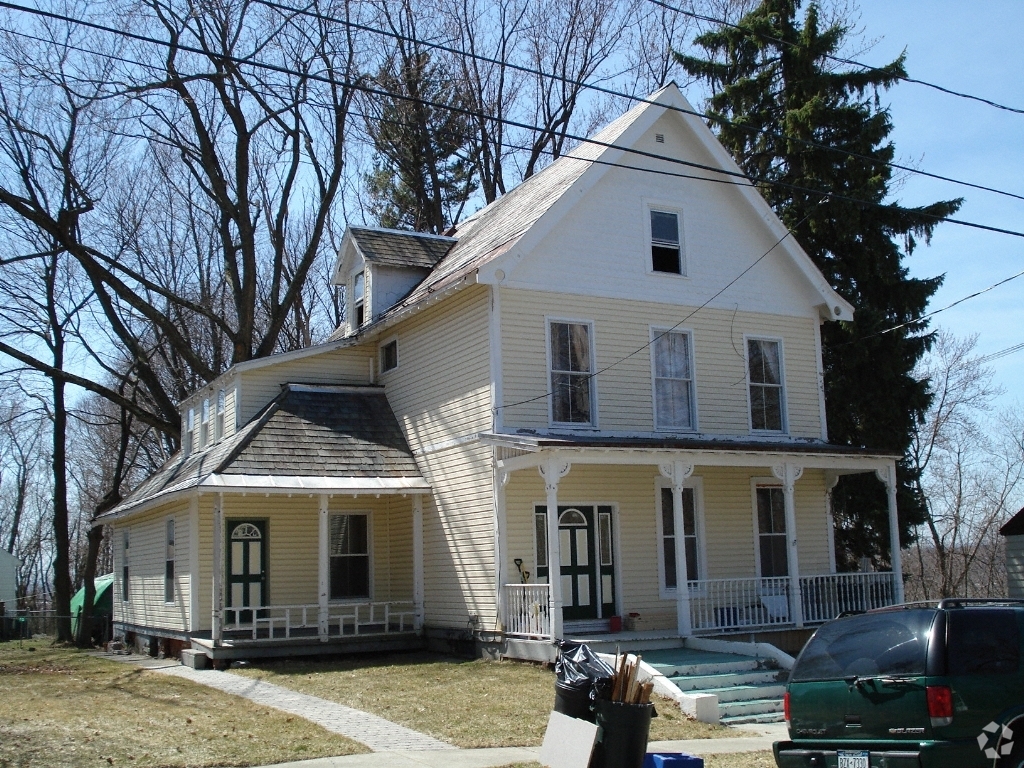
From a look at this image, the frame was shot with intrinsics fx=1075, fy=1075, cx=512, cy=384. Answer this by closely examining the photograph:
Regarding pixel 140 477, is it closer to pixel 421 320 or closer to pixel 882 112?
pixel 421 320

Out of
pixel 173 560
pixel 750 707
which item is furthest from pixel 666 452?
pixel 173 560

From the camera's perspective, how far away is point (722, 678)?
50.7 feet

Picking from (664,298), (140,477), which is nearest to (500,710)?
(664,298)

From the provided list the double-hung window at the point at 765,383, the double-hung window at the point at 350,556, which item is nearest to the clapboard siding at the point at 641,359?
the double-hung window at the point at 765,383

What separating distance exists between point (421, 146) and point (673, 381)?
19886 millimetres

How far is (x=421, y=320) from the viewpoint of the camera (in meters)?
21.6

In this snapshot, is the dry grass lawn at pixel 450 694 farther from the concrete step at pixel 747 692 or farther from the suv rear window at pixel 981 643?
the suv rear window at pixel 981 643

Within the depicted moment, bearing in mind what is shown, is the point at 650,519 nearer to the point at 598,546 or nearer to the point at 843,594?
the point at 598,546

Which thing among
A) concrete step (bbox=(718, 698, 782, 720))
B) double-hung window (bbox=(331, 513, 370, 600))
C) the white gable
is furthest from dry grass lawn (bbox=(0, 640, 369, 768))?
the white gable

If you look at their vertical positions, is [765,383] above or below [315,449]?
above

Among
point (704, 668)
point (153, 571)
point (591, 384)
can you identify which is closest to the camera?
point (704, 668)

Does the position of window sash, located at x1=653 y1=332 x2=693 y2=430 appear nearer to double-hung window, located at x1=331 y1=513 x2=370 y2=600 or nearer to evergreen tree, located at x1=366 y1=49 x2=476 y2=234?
double-hung window, located at x1=331 y1=513 x2=370 y2=600

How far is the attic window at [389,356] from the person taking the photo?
23.0 meters

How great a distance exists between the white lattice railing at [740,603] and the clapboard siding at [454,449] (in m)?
3.75
